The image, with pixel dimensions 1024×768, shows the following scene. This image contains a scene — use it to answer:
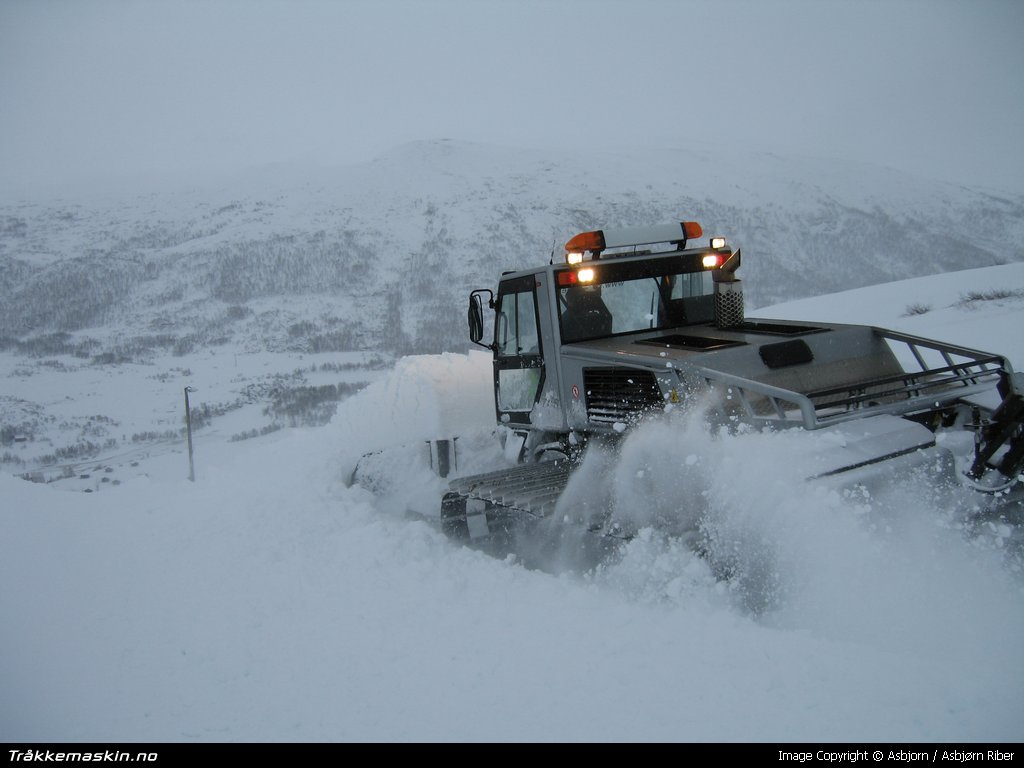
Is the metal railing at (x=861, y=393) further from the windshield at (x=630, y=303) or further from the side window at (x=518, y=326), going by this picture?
the side window at (x=518, y=326)

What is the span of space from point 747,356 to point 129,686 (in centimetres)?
421

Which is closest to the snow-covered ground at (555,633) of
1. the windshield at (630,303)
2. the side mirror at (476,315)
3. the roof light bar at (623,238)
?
the windshield at (630,303)

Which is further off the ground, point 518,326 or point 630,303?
point 630,303

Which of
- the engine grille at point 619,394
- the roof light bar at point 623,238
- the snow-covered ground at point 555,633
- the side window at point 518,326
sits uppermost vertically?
the roof light bar at point 623,238

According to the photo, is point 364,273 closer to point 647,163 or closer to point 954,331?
point 647,163

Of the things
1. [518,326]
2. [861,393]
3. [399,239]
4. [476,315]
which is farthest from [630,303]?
[399,239]

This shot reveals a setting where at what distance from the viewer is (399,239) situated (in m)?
64.5

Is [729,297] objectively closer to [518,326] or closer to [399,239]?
[518,326]

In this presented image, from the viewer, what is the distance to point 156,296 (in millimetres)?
53781

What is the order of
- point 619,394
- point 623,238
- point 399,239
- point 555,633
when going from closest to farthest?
point 555,633 → point 619,394 → point 623,238 → point 399,239

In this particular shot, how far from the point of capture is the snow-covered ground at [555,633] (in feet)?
9.96

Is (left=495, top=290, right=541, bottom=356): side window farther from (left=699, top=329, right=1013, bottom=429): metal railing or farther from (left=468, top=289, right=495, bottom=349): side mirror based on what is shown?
(left=699, top=329, right=1013, bottom=429): metal railing

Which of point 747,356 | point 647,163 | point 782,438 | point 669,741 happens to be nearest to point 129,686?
point 669,741

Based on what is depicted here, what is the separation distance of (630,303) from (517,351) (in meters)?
1.14
